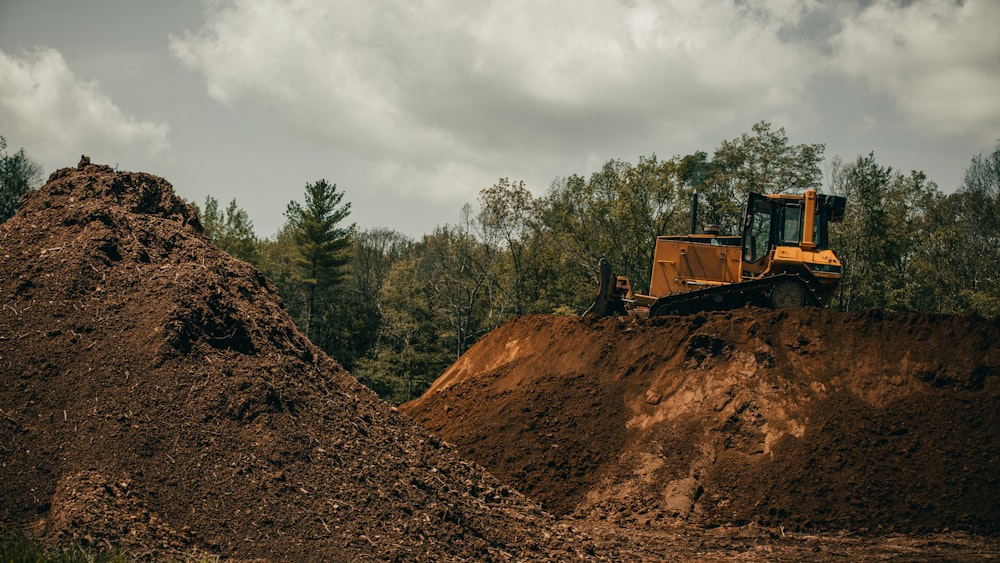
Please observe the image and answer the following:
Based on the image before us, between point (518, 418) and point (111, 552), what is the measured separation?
32.1ft

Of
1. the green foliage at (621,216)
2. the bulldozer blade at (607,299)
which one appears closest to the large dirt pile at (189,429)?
the bulldozer blade at (607,299)

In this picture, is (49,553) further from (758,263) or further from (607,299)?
(607,299)

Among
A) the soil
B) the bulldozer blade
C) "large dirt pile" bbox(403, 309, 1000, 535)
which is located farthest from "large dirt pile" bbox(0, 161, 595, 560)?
the bulldozer blade

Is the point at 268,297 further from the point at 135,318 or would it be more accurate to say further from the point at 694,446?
the point at 694,446

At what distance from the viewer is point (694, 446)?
12625mm

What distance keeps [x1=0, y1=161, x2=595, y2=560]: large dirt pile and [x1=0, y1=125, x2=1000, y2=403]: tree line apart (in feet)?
109

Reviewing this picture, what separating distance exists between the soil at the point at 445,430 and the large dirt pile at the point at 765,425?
37 mm

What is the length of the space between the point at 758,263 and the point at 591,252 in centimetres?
2691

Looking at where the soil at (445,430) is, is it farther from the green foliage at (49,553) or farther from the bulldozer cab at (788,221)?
the bulldozer cab at (788,221)

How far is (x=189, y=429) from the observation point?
6.91 metres

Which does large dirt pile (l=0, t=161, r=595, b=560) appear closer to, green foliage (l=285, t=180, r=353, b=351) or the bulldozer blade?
the bulldozer blade

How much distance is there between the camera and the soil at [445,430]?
21.4ft

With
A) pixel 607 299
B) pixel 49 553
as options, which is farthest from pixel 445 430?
pixel 49 553

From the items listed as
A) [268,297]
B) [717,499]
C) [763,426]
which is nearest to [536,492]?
[717,499]
